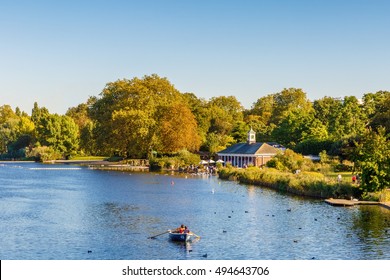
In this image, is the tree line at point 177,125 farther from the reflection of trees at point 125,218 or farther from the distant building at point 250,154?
the reflection of trees at point 125,218

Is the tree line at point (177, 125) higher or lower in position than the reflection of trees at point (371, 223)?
higher

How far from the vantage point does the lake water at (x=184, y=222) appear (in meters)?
37.1

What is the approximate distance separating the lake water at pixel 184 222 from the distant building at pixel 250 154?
31.1 meters

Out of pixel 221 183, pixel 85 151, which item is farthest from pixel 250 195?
pixel 85 151

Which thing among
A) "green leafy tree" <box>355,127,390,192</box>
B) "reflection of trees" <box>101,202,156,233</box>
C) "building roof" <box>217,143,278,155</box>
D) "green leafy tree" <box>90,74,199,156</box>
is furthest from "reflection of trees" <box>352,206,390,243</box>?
"green leafy tree" <box>90,74,199,156</box>

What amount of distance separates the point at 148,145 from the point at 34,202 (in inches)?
2811

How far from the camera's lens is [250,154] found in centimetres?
10700

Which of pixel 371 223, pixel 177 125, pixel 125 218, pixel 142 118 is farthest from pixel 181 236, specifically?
pixel 142 118

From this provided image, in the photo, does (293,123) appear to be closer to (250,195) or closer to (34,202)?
(250,195)

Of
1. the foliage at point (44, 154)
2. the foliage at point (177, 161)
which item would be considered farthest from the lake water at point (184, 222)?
the foliage at point (44, 154)

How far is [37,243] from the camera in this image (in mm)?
39219

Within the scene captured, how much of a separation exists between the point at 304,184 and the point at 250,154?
40.6m

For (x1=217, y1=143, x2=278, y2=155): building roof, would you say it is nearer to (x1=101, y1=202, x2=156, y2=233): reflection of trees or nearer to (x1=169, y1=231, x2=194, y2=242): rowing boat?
(x1=101, y1=202, x2=156, y2=233): reflection of trees

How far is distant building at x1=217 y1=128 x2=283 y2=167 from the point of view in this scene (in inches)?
4171
